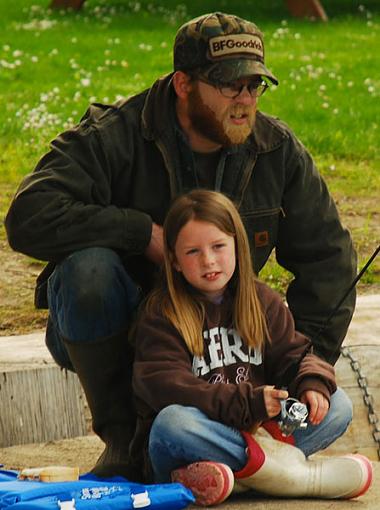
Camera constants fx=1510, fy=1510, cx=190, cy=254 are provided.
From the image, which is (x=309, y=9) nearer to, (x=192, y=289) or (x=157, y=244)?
(x=157, y=244)

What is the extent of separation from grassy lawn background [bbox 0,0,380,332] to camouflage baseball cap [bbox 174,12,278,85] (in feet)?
→ 7.91

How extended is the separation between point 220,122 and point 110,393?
2.79 ft

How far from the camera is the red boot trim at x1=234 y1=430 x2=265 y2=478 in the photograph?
396 centimetres

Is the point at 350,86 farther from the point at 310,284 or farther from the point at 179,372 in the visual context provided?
the point at 179,372

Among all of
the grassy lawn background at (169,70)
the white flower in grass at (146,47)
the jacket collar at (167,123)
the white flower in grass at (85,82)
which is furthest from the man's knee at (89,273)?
the white flower in grass at (146,47)

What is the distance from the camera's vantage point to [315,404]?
13.2 ft

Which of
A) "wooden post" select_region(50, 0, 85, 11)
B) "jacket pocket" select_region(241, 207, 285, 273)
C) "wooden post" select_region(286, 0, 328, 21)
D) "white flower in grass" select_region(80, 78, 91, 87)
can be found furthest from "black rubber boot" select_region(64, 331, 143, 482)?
"wooden post" select_region(50, 0, 85, 11)

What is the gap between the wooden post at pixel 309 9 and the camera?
50.4 ft

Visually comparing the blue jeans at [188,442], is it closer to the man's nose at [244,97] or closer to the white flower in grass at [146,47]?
the man's nose at [244,97]

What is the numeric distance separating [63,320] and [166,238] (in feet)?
1.27

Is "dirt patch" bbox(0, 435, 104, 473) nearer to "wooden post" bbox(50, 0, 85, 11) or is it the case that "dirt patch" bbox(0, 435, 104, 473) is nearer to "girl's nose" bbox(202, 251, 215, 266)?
"girl's nose" bbox(202, 251, 215, 266)

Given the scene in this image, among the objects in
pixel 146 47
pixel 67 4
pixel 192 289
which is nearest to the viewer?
pixel 192 289

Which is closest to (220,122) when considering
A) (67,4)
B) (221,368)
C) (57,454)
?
(221,368)

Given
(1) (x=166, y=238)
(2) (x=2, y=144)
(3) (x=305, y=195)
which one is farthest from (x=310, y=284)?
(2) (x=2, y=144)
